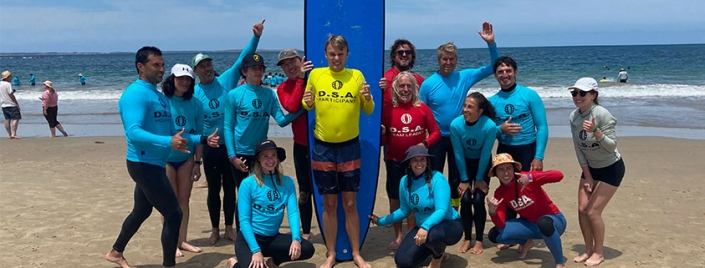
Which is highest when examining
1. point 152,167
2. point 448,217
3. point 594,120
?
point 594,120

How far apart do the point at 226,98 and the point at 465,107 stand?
1.82 metres

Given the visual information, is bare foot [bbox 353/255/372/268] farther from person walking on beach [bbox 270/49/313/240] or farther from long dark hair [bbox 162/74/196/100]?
long dark hair [bbox 162/74/196/100]

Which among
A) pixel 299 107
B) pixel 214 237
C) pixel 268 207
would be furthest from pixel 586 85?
pixel 214 237

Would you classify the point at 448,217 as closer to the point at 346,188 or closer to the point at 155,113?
the point at 346,188

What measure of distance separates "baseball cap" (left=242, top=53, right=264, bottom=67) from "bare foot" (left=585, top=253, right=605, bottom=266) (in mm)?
2908

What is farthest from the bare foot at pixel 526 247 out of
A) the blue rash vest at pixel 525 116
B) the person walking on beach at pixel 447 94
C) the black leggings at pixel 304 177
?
the black leggings at pixel 304 177

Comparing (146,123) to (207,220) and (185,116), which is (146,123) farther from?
(207,220)

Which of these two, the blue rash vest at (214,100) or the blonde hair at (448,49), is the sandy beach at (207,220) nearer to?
the blue rash vest at (214,100)

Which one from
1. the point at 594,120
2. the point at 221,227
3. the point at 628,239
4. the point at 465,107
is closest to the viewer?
the point at 594,120

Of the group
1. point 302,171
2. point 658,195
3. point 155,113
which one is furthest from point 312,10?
point 658,195

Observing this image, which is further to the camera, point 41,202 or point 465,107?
point 41,202

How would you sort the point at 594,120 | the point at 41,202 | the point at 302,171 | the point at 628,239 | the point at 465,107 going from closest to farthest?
the point at 594,120, the point at 465,107, the point at 302,171, the point at 628,239, the point at 41,202

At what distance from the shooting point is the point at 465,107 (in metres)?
4.29

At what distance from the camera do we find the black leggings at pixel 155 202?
368 cm
